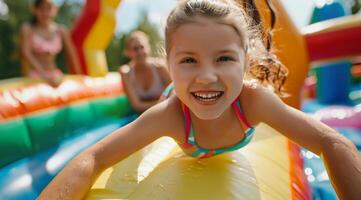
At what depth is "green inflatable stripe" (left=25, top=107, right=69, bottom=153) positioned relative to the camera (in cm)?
152

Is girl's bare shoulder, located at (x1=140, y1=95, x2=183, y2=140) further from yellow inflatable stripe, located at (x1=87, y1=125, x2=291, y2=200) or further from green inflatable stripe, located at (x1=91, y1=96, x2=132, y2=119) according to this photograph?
green inflatable stripe, located at (x1=91, y1=96, x2=132, y2=119)

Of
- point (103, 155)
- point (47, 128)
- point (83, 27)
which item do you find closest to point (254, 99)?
point (103, 155)

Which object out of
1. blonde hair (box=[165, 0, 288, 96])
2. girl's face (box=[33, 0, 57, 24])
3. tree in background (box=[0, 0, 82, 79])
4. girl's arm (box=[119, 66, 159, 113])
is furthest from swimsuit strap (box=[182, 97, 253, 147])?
tree in background (box=[0, 0, 82, 79])

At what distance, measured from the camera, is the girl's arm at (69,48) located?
2713mm

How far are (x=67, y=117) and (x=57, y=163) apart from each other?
52 cm

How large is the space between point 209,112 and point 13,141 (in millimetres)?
808

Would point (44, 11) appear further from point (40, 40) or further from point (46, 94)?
point (46, 94)

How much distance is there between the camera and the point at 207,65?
821mm

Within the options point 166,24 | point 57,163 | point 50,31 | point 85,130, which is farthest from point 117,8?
point 166,24

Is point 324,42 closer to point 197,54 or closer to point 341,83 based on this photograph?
point 341,83

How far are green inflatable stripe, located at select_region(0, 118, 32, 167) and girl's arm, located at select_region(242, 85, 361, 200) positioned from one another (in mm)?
826

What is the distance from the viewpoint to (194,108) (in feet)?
2.91

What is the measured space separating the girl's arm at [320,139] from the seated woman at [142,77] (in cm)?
140

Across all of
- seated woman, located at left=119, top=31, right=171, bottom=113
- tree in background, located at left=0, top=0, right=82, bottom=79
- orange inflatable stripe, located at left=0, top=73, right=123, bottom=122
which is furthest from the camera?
tree in background, located at left=0, top=0, right=82, bottom=79
